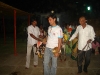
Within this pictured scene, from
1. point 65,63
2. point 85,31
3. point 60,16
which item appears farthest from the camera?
point 60,16

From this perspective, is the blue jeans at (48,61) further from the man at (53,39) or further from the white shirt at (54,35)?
the white shirt at (54,35)

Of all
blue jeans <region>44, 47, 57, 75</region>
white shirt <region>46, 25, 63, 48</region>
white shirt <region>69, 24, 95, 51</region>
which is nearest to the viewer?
white shirt <region>46, 25, 63, 48</region>

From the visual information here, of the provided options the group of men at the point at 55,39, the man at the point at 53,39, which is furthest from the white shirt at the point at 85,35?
the man at the point at 53,39

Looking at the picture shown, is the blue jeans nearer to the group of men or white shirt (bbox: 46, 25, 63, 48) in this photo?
the group of men

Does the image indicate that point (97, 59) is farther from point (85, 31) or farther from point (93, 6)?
point (93, 6)

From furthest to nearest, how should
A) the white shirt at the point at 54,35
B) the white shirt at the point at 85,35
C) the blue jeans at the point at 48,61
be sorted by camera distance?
the white shirt at the point at 85,35 < the blue jeans at the point at 48,61 < the white shirt at the point at 54,35

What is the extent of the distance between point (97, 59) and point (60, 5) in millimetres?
18247

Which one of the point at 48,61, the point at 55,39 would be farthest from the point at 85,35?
the point at 48,61

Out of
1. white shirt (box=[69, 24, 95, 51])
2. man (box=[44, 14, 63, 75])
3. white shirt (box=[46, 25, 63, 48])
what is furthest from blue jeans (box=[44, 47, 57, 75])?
white shirt (box=[69, 24, 95, 51])

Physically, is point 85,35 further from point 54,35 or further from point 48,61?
point 48,61

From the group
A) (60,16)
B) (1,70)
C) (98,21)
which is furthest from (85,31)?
(60,16)

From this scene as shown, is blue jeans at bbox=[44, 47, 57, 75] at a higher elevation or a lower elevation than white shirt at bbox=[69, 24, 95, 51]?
lower

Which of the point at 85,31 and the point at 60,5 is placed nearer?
the point at 85,31

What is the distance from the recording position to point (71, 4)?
25.4 m
